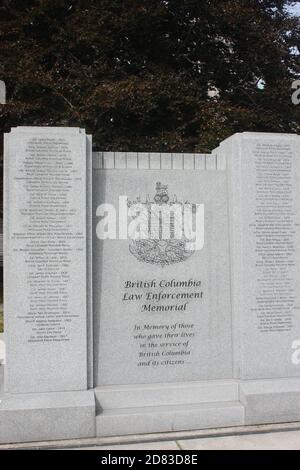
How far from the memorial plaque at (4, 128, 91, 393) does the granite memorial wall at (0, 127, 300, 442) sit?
0.03 ft

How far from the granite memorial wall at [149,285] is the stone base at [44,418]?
0.02 metres

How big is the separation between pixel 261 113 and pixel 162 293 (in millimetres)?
9506

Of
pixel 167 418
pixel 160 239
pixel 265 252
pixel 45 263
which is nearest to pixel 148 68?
pixel 160 239

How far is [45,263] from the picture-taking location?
212 inches

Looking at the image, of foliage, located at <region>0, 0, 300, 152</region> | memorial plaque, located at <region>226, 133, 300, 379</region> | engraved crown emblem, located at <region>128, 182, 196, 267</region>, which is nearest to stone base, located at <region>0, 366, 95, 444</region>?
engraved crown emblem, located at <region>128, 182, 196, 267</region>

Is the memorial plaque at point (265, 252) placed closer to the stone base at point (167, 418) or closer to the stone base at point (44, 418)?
the stone base at point (167, 418)

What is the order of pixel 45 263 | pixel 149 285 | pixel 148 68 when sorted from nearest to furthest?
pixel 45 263 → pixel 149 285 → pixel 148 68

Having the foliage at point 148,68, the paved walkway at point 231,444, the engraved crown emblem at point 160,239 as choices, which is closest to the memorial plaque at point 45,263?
the engraved crown emblem at point 160,239

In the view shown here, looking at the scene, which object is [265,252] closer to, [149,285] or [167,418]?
[149,285]

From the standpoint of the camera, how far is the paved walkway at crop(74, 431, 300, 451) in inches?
197

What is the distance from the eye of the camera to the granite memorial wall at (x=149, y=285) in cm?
538

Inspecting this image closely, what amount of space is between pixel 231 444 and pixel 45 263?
2.55 m

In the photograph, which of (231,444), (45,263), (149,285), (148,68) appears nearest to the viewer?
(231,444)

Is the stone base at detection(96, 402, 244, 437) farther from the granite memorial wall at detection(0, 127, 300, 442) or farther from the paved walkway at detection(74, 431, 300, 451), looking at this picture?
the paved walkway at detection(74, 431, 300, 451)
